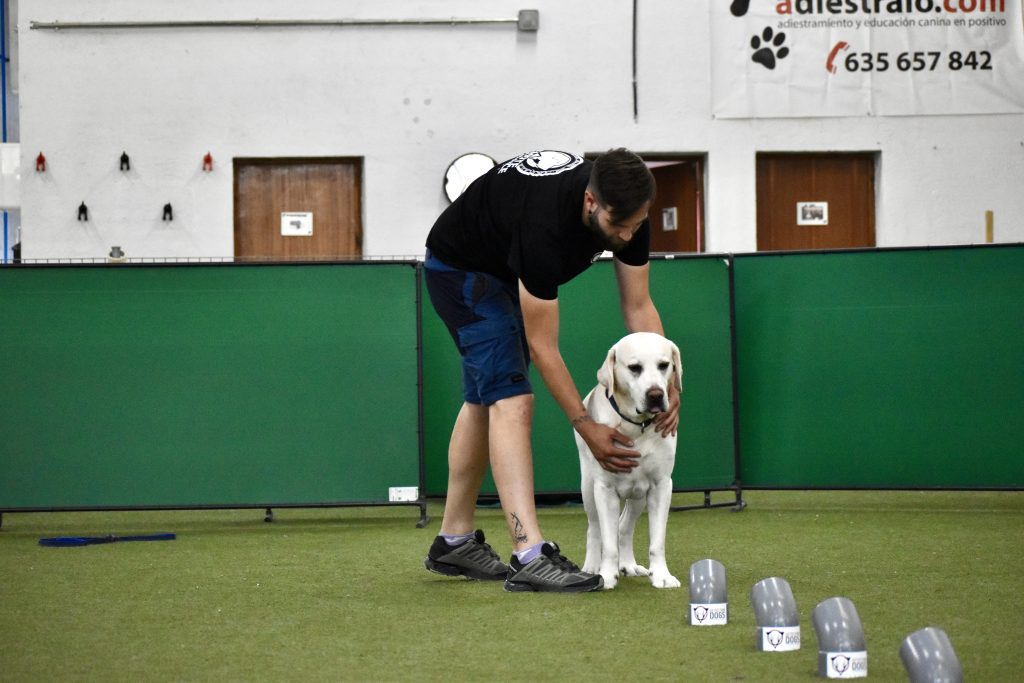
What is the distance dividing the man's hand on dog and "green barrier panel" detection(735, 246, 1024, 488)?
289 cm

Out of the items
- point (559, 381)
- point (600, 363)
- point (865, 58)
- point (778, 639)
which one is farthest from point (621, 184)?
point (865, 58)

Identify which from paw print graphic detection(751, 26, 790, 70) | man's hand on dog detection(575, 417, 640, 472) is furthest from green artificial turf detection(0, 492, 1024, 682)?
paw print graphic detection(751, 26, 790, 70)

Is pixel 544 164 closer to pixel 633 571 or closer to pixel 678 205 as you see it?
pixel 633 571

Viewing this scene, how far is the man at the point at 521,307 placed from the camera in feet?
11.8

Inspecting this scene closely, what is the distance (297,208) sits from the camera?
1157 cm

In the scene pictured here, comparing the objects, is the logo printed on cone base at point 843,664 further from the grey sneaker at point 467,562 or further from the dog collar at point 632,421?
the grey sneaker at point 467,562

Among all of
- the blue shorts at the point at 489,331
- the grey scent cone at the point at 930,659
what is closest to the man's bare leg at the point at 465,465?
the blue shorts at the point at 489,331

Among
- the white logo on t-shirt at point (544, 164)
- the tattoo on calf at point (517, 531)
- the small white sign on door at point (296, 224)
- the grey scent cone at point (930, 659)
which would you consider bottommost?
the tattoo on calf at point (517, 531)

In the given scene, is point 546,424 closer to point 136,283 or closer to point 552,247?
point 136,283

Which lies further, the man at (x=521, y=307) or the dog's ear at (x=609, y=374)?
the dog's ear at (x=609, y=374)

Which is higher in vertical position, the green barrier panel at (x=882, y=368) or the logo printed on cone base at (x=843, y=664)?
the green barrier panel at (x=882, y=368)

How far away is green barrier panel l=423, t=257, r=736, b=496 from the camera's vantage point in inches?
258

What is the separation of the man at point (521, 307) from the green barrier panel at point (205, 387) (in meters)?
1.99

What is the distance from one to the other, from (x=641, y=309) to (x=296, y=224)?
781 centimetres
